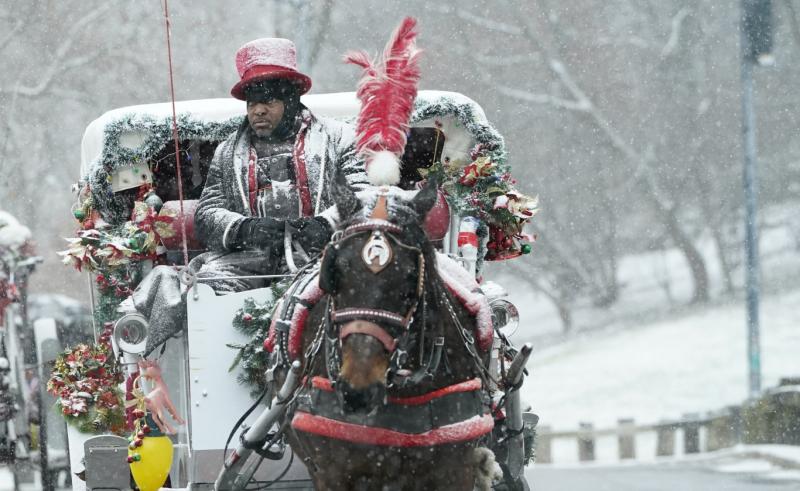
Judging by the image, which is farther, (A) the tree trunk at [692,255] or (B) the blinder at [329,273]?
(A) the tree trunk at [692,255]

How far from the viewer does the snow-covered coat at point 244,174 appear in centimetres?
762

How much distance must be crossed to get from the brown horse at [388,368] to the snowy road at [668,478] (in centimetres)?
891

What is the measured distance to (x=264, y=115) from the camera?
25.6 feet

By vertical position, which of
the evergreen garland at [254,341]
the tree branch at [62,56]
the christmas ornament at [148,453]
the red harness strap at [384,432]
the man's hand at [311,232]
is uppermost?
Answer: the tree branch at [62,56]

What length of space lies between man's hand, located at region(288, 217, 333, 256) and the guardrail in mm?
12058

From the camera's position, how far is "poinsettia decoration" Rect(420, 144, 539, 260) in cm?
815

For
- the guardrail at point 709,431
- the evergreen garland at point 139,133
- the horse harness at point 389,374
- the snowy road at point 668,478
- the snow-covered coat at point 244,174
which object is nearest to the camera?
the horse harness at point 389,374

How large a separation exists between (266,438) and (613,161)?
25735 millimetres

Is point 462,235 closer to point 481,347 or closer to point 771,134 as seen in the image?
point 481,347

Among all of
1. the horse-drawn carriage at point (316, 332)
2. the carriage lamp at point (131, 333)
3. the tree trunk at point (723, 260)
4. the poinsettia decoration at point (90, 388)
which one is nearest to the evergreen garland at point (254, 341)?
the horse-drawn carriage at point (316, 332)

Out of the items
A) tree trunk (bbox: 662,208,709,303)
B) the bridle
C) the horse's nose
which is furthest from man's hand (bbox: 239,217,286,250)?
tree trunk (bbox: 662,208,709,303)

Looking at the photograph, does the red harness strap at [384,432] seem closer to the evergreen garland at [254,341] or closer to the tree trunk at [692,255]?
the evergreen garland at [254,341]

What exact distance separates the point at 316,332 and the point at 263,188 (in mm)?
1929

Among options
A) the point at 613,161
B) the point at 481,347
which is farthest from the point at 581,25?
the point at 481,347
